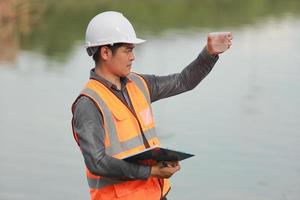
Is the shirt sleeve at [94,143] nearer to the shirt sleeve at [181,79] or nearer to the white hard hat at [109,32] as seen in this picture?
the white hard hat at [109,32]

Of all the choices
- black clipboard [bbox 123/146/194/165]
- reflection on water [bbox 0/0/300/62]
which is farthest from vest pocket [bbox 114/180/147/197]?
reflection on water [bbox 0/0/300/62]

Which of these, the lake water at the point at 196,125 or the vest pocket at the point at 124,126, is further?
the lake water at the point at 196,125

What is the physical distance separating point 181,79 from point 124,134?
0.55m

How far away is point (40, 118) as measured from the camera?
10266 millimetres

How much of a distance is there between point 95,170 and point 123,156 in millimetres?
141

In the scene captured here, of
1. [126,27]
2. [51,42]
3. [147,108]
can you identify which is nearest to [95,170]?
[147,108]

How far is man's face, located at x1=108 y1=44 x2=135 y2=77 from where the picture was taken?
3.26 meters

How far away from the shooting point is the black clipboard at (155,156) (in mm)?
3084

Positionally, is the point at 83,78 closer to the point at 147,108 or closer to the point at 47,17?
the point at 147,108

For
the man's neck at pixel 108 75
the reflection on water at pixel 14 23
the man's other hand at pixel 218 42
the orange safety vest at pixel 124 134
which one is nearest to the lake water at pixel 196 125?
the reflection on water at pixel 14 23

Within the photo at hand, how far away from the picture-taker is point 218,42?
3.47m

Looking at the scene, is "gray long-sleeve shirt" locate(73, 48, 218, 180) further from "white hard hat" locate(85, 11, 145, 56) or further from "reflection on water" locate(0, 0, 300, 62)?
"reflection on water" locate(0, 0, 300, 62)

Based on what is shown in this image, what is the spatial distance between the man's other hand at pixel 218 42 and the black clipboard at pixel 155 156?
551 millimetres

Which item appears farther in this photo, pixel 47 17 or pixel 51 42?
pixel 47 17
